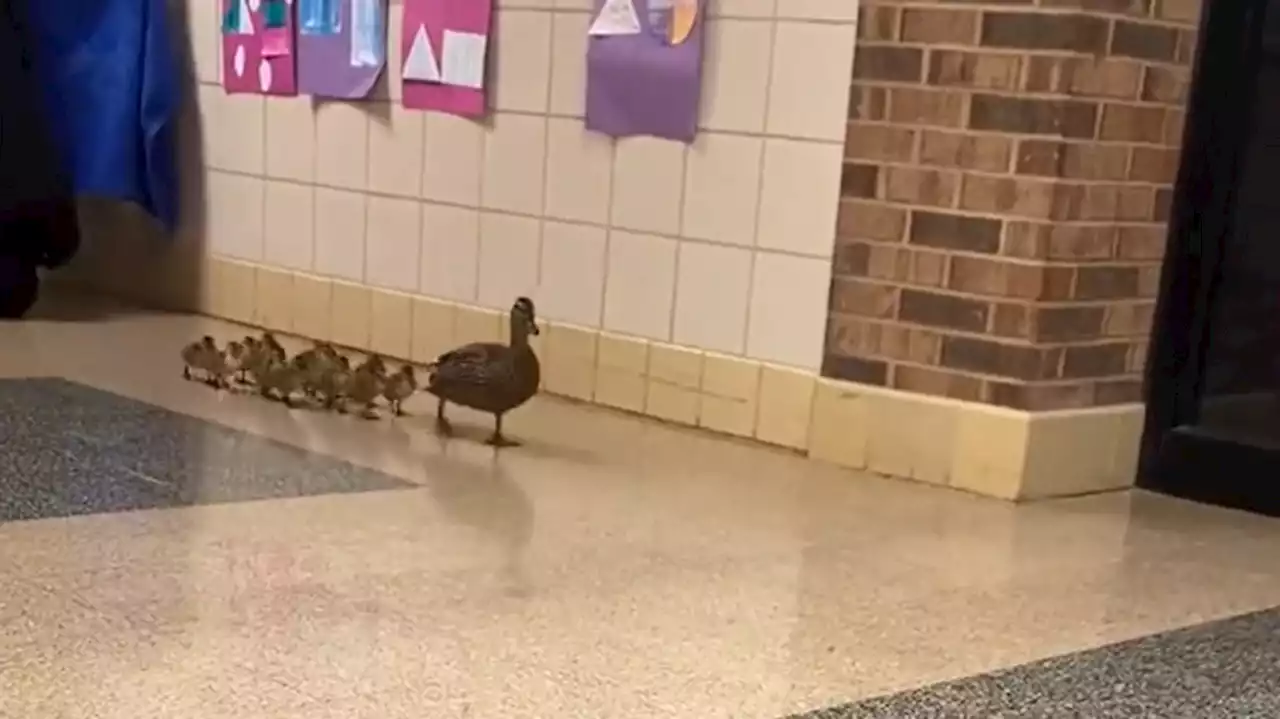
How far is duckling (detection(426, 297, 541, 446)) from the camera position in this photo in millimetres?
1972

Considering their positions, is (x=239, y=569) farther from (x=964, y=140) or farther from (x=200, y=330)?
(x=200, y=330)

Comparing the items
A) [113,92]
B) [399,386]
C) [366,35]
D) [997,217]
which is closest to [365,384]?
[399,386]

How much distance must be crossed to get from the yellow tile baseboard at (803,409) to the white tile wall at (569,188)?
31 millimetres

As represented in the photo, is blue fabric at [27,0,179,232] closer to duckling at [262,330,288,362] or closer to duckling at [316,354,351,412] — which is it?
duckling at [262,330,288,362]

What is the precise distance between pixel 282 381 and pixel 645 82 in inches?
25.2

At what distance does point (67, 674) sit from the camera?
110 cm

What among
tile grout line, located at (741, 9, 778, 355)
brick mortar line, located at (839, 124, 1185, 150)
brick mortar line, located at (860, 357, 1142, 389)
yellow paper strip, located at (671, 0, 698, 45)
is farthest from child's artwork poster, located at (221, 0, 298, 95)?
brick mortar line, located at (860, 357, 1142, 389)

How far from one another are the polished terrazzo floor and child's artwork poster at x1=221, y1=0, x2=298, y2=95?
0.78 meters

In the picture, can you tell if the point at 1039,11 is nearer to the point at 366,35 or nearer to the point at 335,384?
the point at 335,384

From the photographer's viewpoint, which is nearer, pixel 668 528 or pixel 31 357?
pixel 668 528

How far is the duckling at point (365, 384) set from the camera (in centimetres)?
211

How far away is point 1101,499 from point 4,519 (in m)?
1.27

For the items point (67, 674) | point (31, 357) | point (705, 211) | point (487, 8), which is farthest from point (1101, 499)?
point (31, 357)

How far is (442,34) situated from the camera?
2.46m
